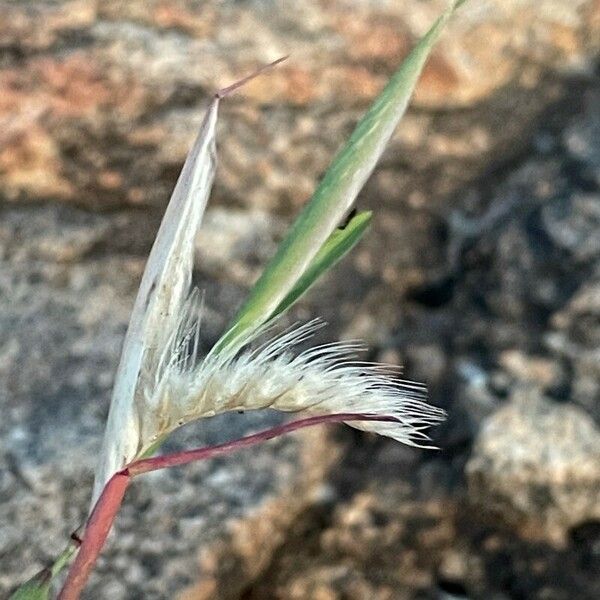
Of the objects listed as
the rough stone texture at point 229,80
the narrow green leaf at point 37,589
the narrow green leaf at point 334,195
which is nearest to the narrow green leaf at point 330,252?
the narrow green leaf at point 334,195

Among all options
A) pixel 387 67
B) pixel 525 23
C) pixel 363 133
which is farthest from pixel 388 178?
pixel 363 133

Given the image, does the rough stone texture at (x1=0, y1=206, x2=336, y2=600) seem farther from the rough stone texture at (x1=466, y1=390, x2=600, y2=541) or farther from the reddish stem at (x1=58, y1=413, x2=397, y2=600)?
the reddish stem at (x1=58, y1=413, x2=397, y2=600)

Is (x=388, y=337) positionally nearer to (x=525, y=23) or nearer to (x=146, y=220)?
(x=146, y=220)

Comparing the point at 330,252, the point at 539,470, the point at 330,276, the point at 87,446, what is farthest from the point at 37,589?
the point at 330,276

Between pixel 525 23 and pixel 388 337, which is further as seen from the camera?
pixel 525 23

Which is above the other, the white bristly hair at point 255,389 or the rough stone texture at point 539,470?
the white bristly hair at point 255,389

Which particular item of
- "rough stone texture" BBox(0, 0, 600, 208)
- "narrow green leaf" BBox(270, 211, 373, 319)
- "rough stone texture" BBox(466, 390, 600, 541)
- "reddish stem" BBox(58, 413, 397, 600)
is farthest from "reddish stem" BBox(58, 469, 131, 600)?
"rough stone texture" BBox(0, 0, 600, 208)

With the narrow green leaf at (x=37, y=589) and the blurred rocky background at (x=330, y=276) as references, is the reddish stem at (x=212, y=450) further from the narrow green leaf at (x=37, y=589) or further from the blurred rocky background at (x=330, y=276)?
the blurred rocky background at (x=330, y=276)
